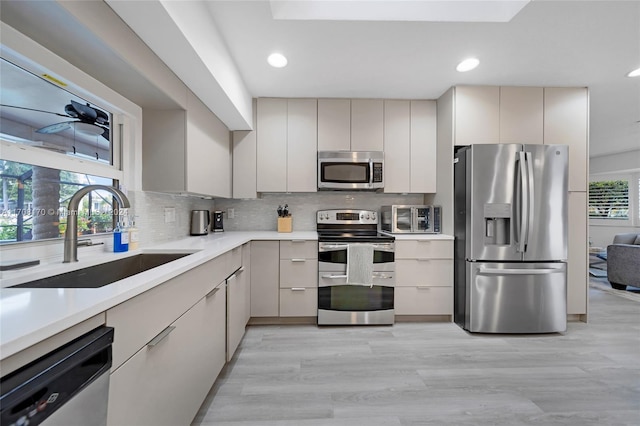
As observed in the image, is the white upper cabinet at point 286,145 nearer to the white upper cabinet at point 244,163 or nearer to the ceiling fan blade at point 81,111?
the white upper cabinet at point 244,163

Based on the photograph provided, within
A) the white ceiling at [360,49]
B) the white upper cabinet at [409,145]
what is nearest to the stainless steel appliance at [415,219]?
the white upper cabinet at [409,145]

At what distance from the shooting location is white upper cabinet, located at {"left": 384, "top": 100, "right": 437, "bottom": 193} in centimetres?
302

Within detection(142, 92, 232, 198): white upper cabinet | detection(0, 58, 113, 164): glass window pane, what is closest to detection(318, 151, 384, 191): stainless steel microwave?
detection(142, 92, 232, 198): white upper cabinet

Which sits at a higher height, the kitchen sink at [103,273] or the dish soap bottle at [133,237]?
the dish soap bottle at [133,237]

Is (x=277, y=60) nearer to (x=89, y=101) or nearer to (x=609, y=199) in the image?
(x=89, y=101)

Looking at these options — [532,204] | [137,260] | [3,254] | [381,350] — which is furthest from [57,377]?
[532,204]

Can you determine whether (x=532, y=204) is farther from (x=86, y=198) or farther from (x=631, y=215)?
(x=631, y=215)

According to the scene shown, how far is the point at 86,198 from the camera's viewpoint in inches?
62.4

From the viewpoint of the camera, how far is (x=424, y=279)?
108 inches

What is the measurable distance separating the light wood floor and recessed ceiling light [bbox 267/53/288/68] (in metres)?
2.36

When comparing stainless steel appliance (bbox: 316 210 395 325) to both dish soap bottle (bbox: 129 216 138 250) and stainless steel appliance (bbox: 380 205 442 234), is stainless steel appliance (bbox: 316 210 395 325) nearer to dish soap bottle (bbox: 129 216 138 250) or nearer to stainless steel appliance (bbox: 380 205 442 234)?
stainless steel appliance (bbox: 380 205 442 234)

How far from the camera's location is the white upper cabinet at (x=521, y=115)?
2.73m

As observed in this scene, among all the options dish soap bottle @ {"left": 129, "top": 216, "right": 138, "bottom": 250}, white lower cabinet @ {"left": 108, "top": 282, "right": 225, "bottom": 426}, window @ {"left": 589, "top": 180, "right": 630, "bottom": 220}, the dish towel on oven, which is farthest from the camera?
window @ {"left": 589, "top": 180, "right": 630, "bottom": 220}

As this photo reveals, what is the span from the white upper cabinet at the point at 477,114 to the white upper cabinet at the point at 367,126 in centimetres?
76
